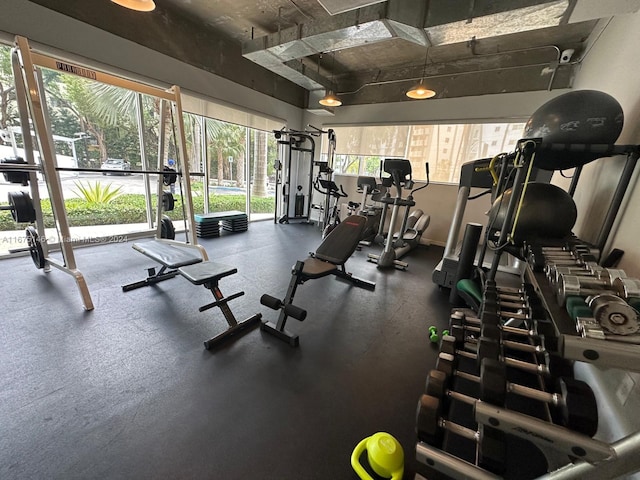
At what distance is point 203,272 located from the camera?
213cm

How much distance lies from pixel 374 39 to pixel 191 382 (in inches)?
162

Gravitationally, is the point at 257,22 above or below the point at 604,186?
above

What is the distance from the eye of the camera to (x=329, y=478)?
46.6 inches

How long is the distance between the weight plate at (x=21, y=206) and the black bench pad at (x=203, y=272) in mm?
1843

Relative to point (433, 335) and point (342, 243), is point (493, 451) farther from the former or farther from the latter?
point (342, 243)

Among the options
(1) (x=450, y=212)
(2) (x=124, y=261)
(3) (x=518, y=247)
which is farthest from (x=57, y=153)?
(1) (x=450, y=212)

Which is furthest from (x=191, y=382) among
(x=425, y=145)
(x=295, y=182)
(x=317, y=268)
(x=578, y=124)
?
(x=295, y=182)

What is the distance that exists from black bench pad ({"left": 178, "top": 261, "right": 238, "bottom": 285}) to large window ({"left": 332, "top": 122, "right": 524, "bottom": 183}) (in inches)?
193

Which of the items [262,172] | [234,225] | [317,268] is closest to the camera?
[317,268]

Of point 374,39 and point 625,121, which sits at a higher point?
point 374,39

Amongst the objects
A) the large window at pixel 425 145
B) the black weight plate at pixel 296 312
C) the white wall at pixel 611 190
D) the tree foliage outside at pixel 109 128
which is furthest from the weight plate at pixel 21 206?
the large window at pixel 425 145

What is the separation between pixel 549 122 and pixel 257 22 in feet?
13.9

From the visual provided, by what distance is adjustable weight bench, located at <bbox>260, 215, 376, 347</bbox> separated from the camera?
6.81 feet

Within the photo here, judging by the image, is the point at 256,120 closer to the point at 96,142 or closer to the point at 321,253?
the point at 96,142
